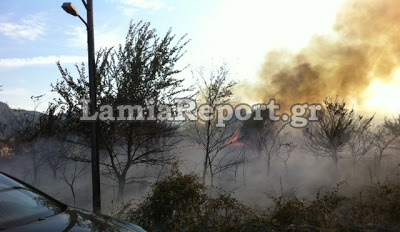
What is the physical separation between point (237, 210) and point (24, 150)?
14211 mm

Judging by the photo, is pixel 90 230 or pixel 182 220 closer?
pixel 90 230

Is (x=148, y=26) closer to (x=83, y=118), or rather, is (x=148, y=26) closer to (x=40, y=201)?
(x=83, y=118)

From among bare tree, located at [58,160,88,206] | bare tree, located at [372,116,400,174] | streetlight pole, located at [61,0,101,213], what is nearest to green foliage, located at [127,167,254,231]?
streetlight pole, located at [61,0,101,213]

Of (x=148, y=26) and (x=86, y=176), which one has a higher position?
(x=148, y=26)

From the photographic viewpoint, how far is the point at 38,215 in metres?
2.99

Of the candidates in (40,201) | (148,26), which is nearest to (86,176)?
(148,26)

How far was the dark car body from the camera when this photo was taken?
108 inches

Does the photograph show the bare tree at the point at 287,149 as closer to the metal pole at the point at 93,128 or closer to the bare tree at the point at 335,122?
the bare tree at the point at 335,122

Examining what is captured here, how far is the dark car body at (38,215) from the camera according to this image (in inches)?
108

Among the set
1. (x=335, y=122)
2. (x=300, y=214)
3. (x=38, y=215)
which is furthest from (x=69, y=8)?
(x=335, y=122)

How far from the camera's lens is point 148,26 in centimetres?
1064

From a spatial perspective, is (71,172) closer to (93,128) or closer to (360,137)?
(93,128)

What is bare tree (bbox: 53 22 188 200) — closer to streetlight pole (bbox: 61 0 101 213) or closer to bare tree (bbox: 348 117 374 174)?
streetlight pole (bbox: 61 0 101 213)

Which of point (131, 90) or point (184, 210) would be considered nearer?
point (184, 210)
